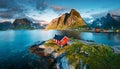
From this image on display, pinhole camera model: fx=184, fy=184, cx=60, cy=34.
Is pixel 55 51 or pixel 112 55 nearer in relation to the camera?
pixel 112 55

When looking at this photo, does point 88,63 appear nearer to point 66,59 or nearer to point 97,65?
point 97,65

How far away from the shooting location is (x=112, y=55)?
77188 millimetres

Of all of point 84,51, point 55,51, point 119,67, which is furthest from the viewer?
point 55,51

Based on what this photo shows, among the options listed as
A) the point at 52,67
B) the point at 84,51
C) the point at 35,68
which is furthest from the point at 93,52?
the point at 35,68

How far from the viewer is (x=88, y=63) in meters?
67.9

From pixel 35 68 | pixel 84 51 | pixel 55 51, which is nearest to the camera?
pixel 35 68

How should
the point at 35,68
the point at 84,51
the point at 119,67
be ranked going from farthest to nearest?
the point at 84,51, the point at 35,68, the point at 119,67

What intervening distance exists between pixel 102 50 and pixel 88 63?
733 inches

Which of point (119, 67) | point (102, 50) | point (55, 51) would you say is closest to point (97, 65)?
point (119, 67)

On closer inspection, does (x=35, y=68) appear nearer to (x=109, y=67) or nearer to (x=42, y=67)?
(x=42, y=67)

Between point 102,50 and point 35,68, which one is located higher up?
point 102,50

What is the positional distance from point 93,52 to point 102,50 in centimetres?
715

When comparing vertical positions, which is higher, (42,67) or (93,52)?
(93,52)

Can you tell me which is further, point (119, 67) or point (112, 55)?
point (112, 55)
